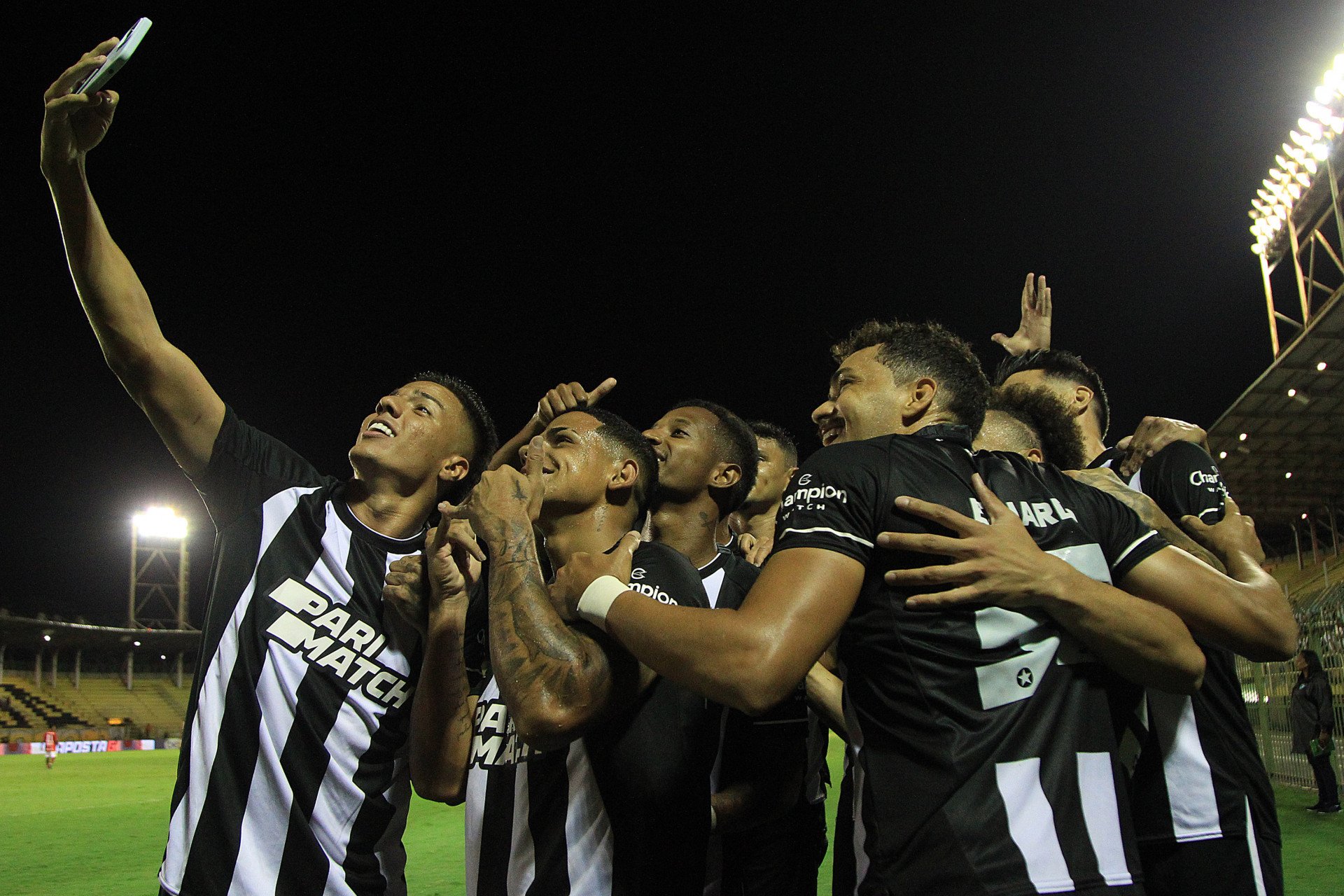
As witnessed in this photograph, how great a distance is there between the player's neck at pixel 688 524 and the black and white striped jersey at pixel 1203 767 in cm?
196

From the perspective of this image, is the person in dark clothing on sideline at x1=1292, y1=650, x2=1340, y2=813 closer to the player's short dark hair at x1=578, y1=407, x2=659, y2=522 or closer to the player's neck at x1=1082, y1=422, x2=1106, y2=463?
the player's neck at x1=1082, y1=422, x2=1106, y2=463

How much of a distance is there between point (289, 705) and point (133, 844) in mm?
9590

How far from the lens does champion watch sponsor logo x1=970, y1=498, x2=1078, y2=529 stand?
7.63 ft

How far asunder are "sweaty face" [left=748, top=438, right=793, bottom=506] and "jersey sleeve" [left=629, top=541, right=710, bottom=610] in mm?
3215

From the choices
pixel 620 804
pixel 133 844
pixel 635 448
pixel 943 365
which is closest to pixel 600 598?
pixel 620 804

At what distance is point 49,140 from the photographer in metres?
3.04

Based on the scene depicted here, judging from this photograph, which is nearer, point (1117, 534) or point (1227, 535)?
point (1117, 534)

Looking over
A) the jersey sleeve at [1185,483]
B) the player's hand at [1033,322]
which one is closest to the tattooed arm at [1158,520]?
the jersey sleeve at [1185,483]

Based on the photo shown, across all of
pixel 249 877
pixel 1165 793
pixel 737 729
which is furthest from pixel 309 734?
pixel 1165 793

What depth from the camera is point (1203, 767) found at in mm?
2934

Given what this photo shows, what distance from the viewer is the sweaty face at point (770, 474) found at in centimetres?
613

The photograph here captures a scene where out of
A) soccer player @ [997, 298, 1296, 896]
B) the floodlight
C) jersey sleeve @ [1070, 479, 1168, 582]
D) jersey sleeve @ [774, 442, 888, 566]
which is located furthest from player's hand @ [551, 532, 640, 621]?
the floodlight

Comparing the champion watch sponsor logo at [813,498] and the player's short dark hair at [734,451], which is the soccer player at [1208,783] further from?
the player's short dark hair at [734,451]

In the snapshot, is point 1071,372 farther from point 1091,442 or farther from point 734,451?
point 734,451
